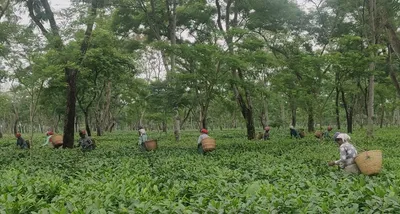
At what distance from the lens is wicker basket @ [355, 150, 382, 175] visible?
26.7 feet

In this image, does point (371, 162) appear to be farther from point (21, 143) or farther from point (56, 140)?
point (21, 143)

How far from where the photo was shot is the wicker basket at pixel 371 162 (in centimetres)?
815

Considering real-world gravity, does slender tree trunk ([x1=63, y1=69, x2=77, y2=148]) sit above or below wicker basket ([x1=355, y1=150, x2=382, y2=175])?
above

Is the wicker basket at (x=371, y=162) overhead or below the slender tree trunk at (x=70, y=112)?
below

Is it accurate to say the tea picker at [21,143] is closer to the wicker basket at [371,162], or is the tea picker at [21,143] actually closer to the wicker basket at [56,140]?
the wicker basket at [56,140]

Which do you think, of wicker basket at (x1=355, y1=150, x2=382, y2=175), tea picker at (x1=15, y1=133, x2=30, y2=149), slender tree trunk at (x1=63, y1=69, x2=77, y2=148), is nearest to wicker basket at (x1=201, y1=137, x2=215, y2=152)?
wicker basket at (x1=355, y1=150, x2=382, y2=175)

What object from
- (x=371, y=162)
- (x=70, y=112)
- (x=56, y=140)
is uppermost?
(x=70, y=112)

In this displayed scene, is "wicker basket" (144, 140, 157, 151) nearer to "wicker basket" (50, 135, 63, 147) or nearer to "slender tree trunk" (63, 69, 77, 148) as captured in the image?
"slender tree trunk" (63, 69, 77, 148)

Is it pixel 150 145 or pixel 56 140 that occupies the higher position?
pixel 56 140

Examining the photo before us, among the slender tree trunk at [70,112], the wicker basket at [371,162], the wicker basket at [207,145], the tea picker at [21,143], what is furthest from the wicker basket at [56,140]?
the wicker basket at [371,162]

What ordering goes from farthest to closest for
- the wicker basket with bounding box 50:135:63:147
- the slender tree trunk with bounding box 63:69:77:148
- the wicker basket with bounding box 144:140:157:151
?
the wicker basket with bounding box 50:135:63:147, the slender tree trunk with bounding box 63:69:77:148, the wicker basket with bounding box 144:140:157:151

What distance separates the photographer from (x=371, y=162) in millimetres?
8164

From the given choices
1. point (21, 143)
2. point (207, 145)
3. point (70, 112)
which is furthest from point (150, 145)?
point (21, 143)

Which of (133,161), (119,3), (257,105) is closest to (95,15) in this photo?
(119,3)
